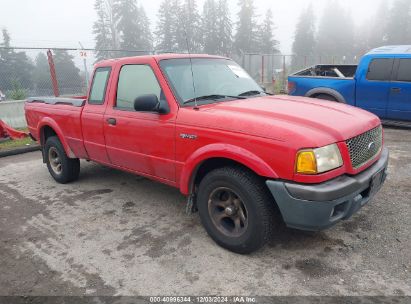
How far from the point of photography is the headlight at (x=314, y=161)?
2.73 meters

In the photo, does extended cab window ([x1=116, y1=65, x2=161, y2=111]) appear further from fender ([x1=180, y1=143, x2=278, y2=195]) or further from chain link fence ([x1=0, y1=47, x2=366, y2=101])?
chain link fence ([x1=0, y1=47, x2=366, y2=101])

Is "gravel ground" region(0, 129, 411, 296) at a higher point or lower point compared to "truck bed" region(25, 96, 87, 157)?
lower

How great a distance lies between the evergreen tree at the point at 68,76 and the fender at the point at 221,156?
1008 centimetres

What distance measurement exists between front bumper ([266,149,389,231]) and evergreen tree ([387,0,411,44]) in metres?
81.6

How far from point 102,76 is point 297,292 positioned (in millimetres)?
3509

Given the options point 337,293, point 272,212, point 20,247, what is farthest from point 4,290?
point 337,293

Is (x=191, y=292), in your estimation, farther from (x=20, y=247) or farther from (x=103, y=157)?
(x=103, y=157)

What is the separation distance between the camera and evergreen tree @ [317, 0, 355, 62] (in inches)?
3105

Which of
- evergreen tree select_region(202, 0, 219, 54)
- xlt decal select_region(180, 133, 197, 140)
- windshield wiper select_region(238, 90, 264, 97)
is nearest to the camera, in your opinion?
xlt decal select_region(180, 133, 197, 140)

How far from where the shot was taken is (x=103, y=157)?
A: 466 centimetres

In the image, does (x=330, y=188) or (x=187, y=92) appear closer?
(x=330, y=188)

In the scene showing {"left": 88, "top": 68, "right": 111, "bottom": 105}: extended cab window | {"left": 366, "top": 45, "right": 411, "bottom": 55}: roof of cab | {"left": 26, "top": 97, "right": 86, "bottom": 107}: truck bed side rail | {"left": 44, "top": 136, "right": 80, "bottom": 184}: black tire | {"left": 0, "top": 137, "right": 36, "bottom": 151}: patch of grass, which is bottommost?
{"left": 0, "top": 137, "right": 36, "bottom": 151}: patch of grass

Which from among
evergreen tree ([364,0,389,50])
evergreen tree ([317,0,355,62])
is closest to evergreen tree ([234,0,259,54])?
evergreen tree ([317,0,355,62])

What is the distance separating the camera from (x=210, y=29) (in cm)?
5250
